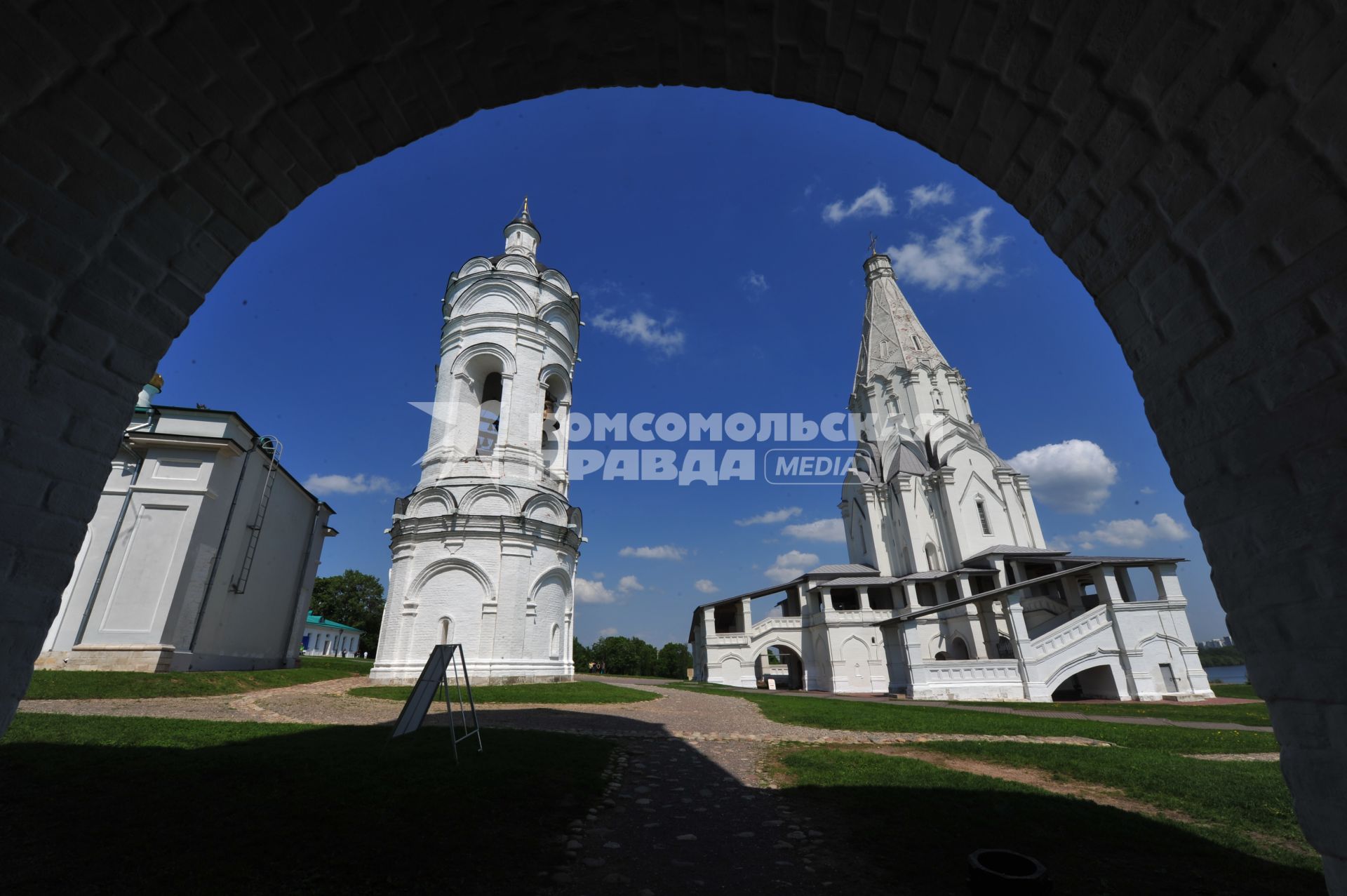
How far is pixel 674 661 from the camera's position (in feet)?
229

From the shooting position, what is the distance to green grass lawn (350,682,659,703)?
14930 millimetres

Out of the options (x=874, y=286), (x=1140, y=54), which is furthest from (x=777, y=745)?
(x=874, y=286)

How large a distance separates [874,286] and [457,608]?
118 ft

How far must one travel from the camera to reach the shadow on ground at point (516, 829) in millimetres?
3533

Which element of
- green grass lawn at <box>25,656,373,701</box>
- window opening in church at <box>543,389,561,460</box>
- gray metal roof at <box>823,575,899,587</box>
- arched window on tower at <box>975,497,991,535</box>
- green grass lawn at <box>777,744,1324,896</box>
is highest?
window opening in church at <box>543,389,561,460</box>

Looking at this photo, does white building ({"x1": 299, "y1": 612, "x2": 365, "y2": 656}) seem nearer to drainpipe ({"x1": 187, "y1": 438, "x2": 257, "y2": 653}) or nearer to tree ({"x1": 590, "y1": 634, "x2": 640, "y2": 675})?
tree ({"x1": 590, "y1": 634, "x2": 640, "y2": 675})

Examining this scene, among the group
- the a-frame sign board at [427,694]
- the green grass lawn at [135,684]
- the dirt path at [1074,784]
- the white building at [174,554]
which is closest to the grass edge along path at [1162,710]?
the dirt path at [1074,784]

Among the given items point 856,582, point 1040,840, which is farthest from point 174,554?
point 856,582

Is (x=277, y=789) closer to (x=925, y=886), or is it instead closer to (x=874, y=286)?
(x=925, y=886)

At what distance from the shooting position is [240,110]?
9.39 ft

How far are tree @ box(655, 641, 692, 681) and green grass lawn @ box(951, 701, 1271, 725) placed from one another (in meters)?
52.9

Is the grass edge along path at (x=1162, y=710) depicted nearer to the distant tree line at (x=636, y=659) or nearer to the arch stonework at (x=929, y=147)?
the arch stonework at (x=929, y=147)

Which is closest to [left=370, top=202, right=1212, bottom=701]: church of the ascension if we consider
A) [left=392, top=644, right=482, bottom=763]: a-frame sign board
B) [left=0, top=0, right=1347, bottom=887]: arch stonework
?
[left=392, top=644, right=482, bottom=763]: a-frame sign board

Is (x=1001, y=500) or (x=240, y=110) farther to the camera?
(x=1001, y=500)
